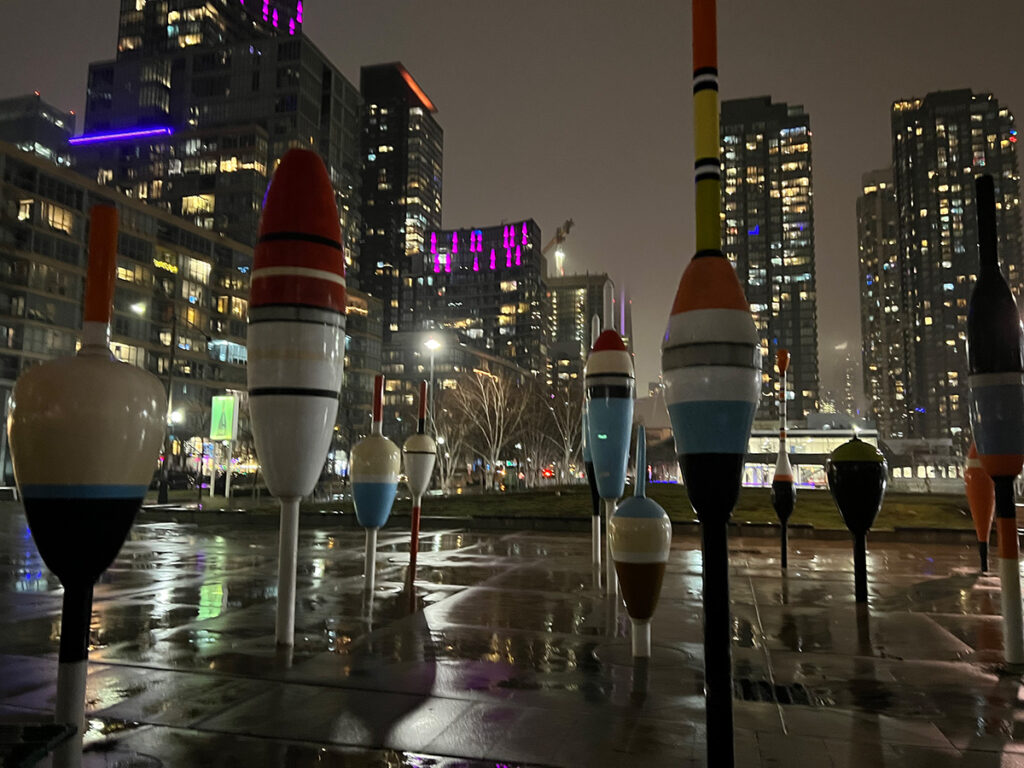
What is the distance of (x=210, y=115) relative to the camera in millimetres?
131250

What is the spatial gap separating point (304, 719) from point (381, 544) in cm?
1277

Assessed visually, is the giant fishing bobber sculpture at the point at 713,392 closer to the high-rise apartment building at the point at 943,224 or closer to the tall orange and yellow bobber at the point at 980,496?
the tall orange and yellow bobber at the point at 980,496

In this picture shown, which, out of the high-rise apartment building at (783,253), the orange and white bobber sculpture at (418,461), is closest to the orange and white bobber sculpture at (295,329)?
the orange and white bobber sculpture at (418,461)

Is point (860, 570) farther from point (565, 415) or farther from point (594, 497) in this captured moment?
point (565, 415)

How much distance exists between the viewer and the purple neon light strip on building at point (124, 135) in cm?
12312

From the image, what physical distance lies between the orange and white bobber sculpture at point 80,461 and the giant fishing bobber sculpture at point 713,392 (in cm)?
246

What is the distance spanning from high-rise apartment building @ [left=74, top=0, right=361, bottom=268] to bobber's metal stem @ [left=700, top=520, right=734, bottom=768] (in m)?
116

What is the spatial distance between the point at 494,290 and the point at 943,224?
4146 inches

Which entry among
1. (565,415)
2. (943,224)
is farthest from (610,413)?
(943,224)

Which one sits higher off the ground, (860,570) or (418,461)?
(418,461)

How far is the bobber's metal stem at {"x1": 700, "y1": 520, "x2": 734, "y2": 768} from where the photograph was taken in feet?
11.1

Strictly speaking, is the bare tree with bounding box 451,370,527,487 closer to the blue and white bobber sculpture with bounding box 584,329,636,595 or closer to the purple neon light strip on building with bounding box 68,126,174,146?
the blue and white bobber sculpture with bounding box 584,329,636,595

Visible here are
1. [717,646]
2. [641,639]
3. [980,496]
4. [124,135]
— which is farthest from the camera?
[124,135]

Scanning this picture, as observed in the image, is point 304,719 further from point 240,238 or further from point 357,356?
point 240,238
